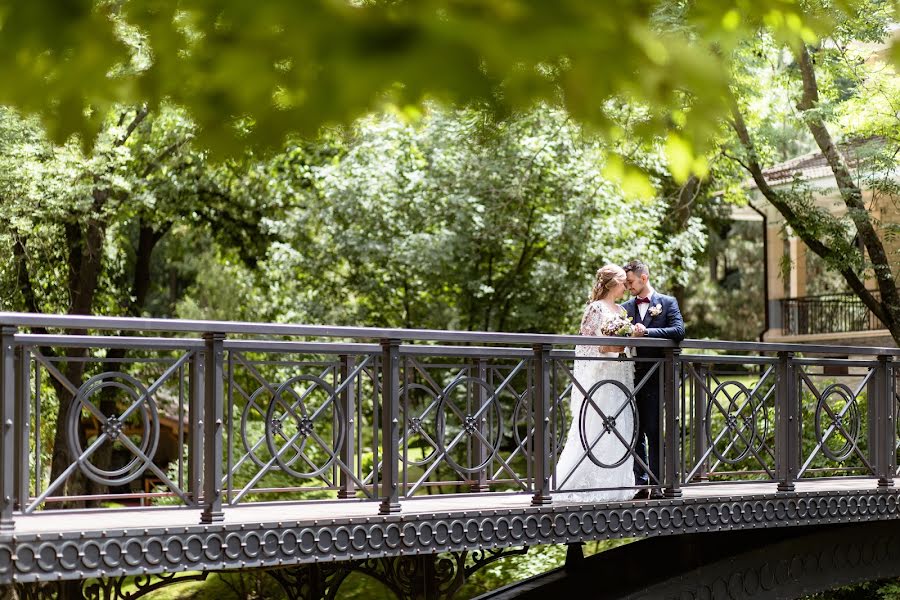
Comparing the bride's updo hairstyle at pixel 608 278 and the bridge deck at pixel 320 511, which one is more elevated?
the bride's updo hairstyle at pixel 608 278

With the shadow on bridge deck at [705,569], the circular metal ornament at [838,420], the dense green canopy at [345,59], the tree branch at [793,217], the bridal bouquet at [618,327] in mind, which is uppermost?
the tree branch at [793,217]

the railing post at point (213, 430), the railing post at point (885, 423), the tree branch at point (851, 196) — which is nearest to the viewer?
the railing post at point (213, 430)

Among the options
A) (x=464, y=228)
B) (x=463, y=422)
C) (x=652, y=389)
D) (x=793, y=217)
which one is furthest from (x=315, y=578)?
(x=793, y=217)

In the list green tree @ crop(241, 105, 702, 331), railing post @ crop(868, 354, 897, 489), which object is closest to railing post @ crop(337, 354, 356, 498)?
railing post @ crop(868, 354, 897, 489)

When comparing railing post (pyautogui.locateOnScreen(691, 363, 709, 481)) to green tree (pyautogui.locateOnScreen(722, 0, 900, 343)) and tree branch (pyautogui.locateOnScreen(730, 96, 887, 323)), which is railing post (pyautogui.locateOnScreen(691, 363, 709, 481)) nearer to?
green tree (pyautogui.locateOnScreen(722, 0, 900, 343))

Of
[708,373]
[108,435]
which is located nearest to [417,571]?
[708,373]

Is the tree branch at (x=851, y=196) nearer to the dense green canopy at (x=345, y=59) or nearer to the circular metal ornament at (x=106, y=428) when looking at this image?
the circular metal ornament at (x=106, y=428)

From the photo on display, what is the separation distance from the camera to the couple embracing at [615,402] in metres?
8.96

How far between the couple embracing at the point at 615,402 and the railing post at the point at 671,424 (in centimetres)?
8

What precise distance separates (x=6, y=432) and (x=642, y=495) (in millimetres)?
5218

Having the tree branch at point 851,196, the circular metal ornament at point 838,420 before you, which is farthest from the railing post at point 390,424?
the tree branch at point 851,196

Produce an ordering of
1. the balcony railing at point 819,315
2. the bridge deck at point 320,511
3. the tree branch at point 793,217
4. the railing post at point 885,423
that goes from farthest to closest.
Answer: the balcony railing at point 819,315 < the tree branch at point 793,217 < the railing post at point 885,423 < the bridge deck at point 320,511

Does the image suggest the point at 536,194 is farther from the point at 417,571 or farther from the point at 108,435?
the point at 108,435

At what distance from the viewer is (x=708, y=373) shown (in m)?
10.1
